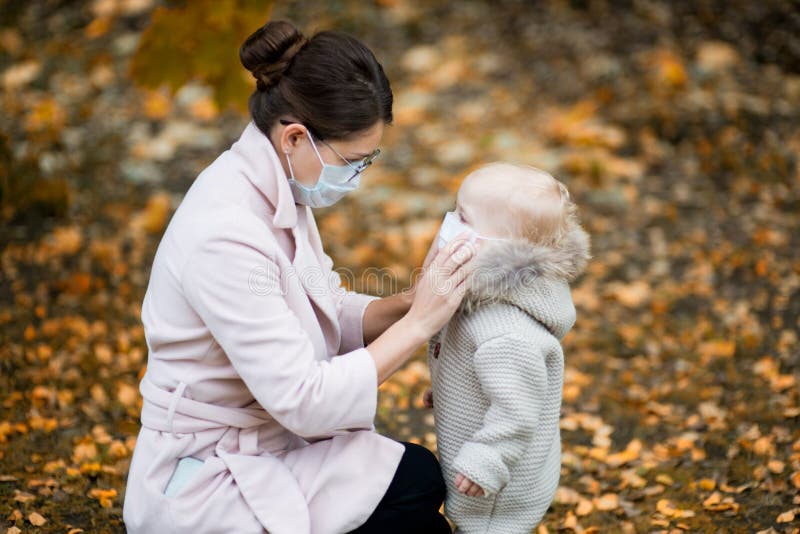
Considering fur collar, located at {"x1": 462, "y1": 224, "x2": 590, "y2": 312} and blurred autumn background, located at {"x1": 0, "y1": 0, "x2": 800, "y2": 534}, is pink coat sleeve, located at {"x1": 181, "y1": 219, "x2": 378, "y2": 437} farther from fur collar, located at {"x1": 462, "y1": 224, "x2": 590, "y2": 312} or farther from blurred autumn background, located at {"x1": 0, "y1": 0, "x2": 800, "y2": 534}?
blurred autumn background, located at {"x1": 0, "y1": 0, "x2": 800, "y2": 534}

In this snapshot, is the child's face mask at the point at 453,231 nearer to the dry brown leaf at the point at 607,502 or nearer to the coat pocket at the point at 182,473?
the coat pocket at the point at 182,473

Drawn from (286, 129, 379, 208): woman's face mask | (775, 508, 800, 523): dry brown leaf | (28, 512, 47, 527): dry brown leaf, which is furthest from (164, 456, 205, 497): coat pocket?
(775, 508, 800, 523): dry brown leaf

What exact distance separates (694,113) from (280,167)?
14.5 feet

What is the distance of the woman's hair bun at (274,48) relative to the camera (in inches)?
88.6

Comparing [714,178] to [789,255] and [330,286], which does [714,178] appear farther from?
[330,286]

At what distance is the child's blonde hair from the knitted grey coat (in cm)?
4

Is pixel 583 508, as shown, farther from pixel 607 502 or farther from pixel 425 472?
pixel 425 472

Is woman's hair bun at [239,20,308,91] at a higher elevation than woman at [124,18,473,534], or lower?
higher

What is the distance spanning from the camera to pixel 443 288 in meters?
2.25

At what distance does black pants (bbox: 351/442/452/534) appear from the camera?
2.33 meters

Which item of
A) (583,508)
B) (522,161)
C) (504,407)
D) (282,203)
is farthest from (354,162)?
(522,161)

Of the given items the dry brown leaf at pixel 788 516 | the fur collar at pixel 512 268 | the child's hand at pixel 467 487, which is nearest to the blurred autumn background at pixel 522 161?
the dry brown leaf at pixel 788 516

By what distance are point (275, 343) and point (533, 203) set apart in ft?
2.37

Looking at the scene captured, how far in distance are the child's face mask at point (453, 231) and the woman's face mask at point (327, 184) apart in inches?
10.2
